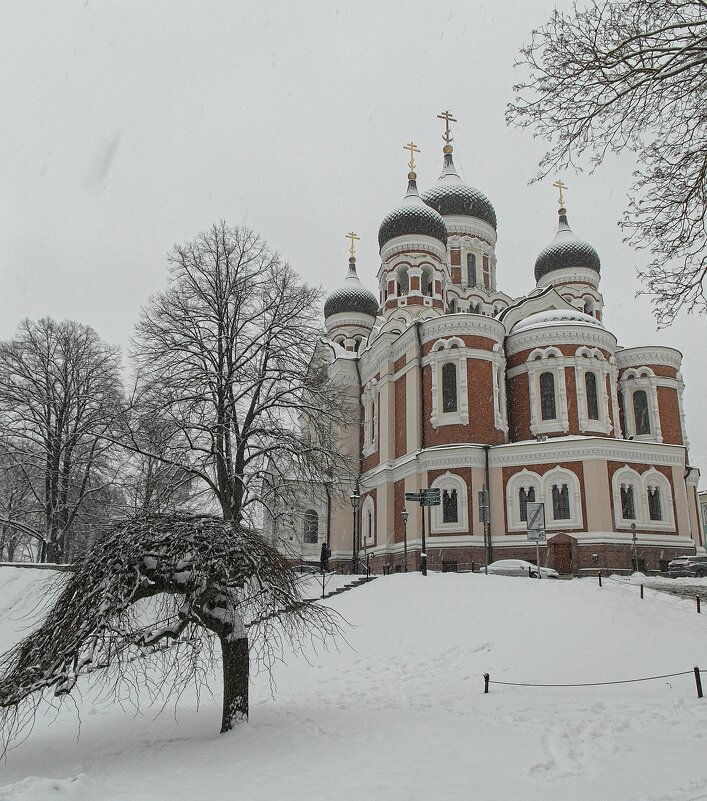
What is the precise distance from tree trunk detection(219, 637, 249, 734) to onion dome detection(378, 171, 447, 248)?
31.6 m

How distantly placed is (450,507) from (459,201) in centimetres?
2091

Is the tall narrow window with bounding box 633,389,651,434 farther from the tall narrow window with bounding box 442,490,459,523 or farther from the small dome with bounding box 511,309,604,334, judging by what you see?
the tall narrow window with bounding box 442,490,459,523

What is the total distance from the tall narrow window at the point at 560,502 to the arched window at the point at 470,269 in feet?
55.5

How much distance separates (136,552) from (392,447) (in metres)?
24.4

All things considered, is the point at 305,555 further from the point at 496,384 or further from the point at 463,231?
the point at 463,231

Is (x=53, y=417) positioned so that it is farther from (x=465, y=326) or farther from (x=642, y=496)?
(x=642, y=496)

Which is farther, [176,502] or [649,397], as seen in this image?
[649,397]

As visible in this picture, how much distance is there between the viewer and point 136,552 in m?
8.44

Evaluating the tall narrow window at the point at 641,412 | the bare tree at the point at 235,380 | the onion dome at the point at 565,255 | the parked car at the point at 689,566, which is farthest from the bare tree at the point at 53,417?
the onion dome at the point at 565,255

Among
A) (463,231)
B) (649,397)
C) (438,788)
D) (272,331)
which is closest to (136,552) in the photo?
(438,788)

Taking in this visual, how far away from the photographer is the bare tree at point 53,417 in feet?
83.2

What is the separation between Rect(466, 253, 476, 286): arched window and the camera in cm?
4100

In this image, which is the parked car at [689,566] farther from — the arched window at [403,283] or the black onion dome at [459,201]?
the black onion dome at [459,201]

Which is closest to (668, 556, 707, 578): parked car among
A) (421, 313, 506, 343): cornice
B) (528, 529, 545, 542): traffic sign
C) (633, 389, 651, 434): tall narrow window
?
(633, 389, 651, 434): tall narrow window
